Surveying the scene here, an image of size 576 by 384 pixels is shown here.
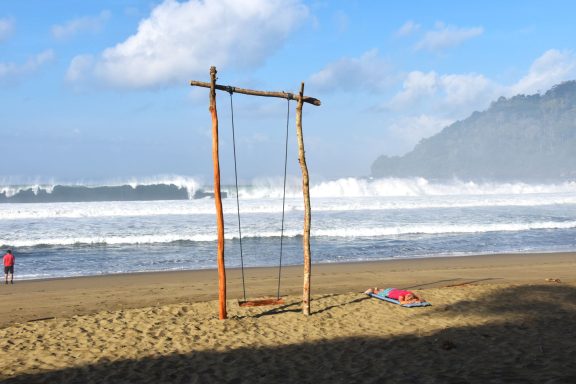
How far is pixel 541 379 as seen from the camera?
566 centimetres

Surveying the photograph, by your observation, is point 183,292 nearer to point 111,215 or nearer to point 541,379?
point 541,379

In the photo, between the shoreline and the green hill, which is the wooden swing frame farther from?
the green hill

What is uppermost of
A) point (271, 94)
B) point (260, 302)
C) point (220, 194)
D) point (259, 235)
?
point (271, 94)

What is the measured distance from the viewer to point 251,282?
13.8m

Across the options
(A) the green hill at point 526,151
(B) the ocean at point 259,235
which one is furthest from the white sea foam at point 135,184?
(A) the green hill at point 526,151

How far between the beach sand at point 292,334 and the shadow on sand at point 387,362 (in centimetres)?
2

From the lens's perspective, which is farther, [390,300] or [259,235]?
[259,235]

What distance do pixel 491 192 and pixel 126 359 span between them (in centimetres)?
6130

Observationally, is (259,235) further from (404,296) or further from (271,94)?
(271,94)

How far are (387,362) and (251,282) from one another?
734 cm

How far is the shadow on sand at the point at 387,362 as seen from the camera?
618 cm

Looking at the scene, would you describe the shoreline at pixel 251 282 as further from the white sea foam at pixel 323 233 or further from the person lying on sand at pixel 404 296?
the white sea foam at pixel 323 233

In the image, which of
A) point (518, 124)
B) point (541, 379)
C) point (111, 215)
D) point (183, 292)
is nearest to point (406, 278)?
point (183, 292)

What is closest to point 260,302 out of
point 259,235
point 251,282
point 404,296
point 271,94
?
point 404,296
